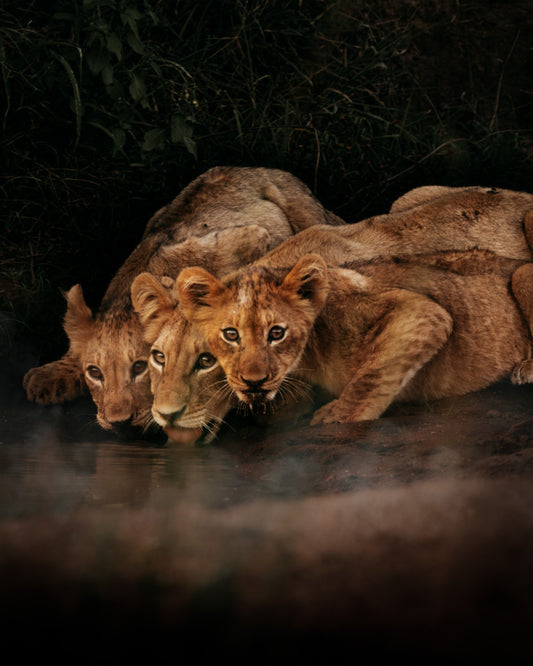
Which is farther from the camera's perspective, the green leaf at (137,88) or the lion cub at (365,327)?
the green leaf at (137,88)

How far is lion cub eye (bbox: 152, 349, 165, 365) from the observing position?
4539 mm

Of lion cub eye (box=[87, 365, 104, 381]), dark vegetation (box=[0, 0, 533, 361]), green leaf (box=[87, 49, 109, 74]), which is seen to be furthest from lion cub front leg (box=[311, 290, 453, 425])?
green leaf (box=[87, 49, 109, 74])

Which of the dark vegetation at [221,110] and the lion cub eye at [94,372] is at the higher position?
the dark vegetation at [221,110]

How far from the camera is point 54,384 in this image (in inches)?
213

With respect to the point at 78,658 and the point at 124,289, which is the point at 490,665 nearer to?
the point at 78,658

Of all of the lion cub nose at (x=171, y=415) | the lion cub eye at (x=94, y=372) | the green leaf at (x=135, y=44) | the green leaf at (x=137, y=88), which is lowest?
the lion cub eye at (x=94, y=372)

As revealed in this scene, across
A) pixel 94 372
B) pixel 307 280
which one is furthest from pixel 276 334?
pixel 94 372

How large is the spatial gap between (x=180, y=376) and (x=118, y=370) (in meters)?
0.56

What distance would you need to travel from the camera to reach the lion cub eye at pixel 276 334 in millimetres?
4324

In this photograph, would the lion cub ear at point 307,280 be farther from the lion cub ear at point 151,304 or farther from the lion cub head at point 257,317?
the lion cub ear at point 151,304

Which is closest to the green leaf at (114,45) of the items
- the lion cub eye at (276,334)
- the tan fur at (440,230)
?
the tan fur at (440,230)

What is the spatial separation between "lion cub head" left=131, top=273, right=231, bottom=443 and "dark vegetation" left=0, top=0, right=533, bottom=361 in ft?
5.60

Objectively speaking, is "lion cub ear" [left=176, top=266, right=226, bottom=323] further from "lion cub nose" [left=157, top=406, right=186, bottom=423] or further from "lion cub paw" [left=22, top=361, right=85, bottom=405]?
"lion cub paw" [left=22, top=361, right=85, bottom=405]

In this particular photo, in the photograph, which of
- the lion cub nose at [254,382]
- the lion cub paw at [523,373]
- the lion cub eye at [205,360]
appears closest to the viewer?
the lion cub nose at [254,382]
